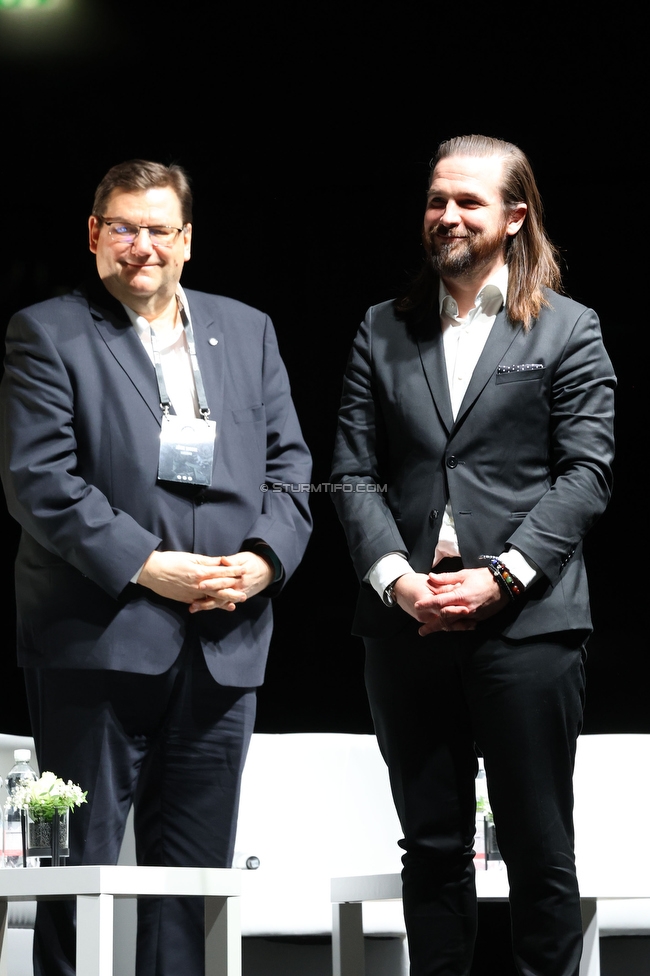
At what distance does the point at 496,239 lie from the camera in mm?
2541

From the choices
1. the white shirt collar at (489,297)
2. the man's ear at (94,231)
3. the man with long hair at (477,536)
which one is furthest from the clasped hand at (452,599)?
the man's ear at (94,231)

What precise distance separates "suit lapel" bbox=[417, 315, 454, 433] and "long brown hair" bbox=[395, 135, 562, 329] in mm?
71

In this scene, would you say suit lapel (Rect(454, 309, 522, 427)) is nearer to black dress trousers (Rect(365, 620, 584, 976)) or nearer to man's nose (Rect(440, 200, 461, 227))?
man's nose (Rect(440, 200, 461, 227))

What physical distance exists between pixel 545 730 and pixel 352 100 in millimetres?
2389

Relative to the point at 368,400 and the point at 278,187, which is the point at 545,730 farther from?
the point at 278,187

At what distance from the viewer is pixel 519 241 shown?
258 cm

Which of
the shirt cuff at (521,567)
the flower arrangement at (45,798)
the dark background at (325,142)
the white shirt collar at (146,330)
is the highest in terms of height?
the dark background at (325,142)

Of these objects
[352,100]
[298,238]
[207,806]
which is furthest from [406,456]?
[352,100]

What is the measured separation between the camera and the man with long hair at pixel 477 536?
89.7 inches

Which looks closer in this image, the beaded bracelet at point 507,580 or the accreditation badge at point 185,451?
the beaded bracelet at point 507,580

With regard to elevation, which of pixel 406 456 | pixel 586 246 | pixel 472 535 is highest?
pixel 586 246

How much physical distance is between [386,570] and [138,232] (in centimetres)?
101

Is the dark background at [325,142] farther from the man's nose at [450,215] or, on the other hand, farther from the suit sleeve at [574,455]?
the suit sleeve at [574,455]

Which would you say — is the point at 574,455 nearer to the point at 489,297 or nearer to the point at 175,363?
the point at 489,297
